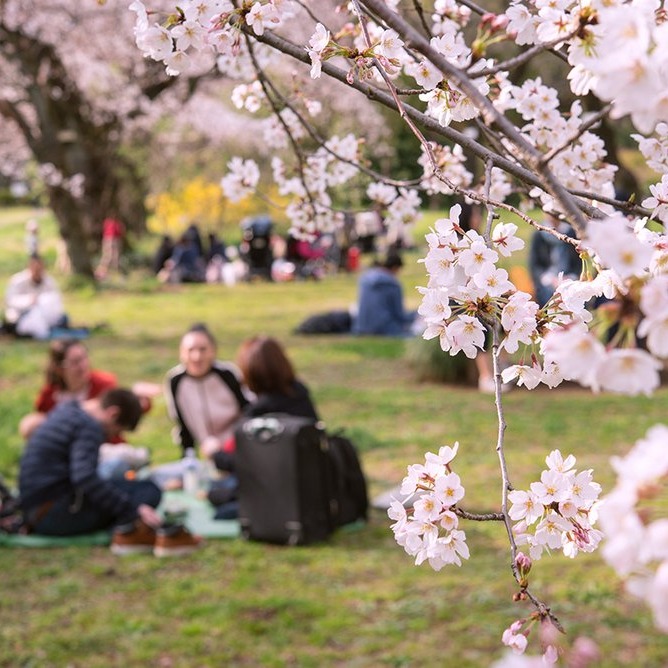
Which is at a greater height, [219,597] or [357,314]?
[357,314]

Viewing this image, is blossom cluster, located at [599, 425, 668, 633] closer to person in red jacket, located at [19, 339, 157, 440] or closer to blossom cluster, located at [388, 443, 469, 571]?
blossom cluster, located at [388, 443, 469, 571]

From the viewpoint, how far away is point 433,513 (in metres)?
1.44

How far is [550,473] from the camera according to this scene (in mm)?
1486

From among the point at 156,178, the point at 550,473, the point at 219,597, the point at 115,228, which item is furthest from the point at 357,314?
the point at 156,178

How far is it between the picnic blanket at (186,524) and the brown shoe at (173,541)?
26 cm

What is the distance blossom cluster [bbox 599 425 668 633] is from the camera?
2.38 ft

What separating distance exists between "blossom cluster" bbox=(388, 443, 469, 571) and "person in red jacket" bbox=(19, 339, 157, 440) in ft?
15.0

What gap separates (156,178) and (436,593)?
22.1 meters

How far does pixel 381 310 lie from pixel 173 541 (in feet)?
21.1

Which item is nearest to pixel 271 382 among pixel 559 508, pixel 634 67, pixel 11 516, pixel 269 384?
pixel 269 384

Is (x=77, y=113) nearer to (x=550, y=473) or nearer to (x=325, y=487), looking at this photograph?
(x=325, y=487)

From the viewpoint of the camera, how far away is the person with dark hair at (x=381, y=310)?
427 inches

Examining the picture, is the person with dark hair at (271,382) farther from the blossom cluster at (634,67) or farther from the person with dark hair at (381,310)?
the person with dark hair at (381,310)

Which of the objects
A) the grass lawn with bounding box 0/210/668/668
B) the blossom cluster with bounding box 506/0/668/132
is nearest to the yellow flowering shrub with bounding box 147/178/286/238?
the grass lawn with bounding box 0/210/668/668
